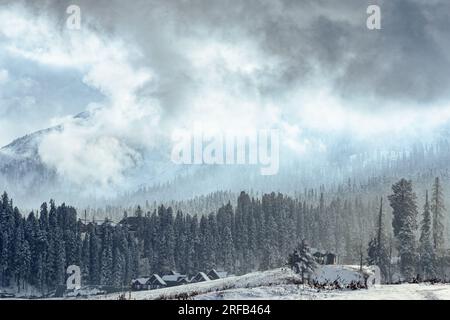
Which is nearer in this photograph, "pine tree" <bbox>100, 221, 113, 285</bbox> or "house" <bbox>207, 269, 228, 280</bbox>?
"pine tree" <bbox>100, 221, 113, 285</bbox>

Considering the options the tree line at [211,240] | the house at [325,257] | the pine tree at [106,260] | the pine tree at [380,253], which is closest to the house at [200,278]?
the tree line at [211,240]

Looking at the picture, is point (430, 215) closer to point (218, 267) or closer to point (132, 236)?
point (218, 267)

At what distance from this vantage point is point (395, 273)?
207ft

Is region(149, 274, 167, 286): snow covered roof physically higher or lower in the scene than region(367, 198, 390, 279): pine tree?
lower

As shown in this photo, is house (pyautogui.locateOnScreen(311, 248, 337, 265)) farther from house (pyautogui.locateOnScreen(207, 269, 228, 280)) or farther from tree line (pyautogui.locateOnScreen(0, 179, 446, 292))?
house (pyautogui.locateOnScreen(207, 269, 228, 280))

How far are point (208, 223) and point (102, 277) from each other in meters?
14.9

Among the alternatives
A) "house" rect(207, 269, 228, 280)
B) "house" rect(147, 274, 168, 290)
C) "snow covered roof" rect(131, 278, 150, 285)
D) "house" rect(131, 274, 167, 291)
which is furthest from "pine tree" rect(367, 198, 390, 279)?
"snow covered roof" rect(131, 278, 150, 285)

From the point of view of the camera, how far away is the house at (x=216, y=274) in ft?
224

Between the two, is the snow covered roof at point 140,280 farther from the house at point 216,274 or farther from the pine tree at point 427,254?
the pine tree at point 427,254

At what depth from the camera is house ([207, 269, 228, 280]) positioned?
68125 mm

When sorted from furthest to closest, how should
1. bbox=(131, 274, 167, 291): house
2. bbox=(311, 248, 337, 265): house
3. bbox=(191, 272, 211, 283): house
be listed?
1. bbox=(191, 272, 211, 283): house
2. bbox=(311, 248, 337, 265): house
3. bbox=(131, 274, 167, 291): house

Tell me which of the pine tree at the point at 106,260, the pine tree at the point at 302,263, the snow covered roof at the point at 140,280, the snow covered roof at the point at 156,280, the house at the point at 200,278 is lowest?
the house at the point at 200,278

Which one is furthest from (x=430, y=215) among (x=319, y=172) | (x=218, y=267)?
(x=218, y=267)

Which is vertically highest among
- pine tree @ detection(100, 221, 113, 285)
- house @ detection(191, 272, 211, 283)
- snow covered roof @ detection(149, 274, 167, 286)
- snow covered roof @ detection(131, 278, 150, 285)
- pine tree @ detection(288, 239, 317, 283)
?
pine tree @ detection(288, 239, 317, 283)
